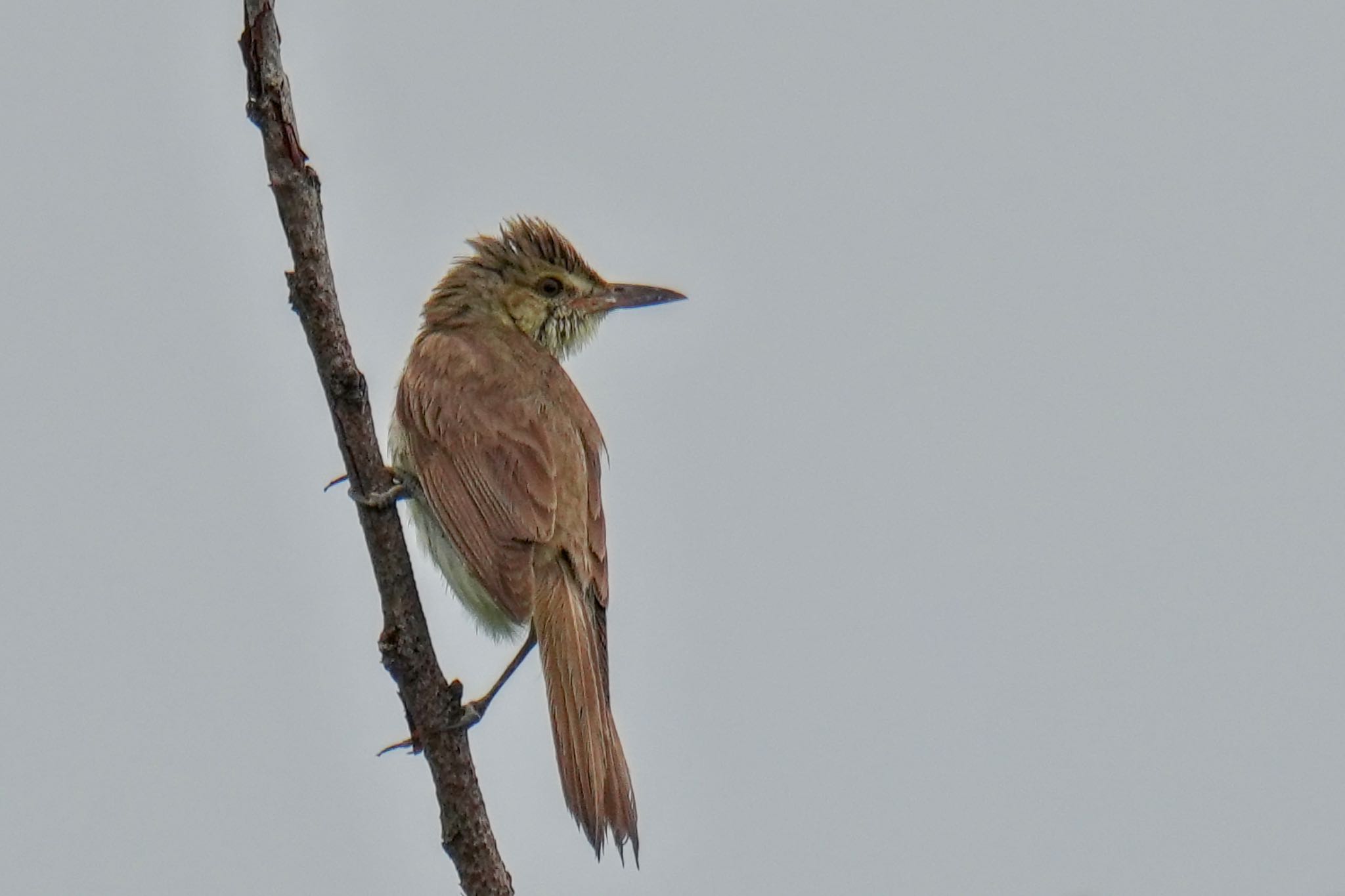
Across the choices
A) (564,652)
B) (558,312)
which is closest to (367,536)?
(564,652)

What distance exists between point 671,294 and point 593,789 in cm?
297

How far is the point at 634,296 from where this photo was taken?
6836mm

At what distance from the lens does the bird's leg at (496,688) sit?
453 cm

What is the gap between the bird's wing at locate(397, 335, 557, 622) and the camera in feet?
16.9

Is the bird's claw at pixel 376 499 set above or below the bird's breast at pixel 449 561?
above

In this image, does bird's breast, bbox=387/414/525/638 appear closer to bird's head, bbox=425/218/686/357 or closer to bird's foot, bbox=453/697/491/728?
bird's foot, bbox=453/697/491/728

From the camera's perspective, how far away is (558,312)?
6.74m

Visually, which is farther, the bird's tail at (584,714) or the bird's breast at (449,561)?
the bird's breast at (449,561)

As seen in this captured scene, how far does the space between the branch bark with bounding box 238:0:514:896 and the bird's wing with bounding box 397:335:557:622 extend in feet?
1.91

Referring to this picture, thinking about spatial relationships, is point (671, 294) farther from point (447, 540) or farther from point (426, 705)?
point (426, 705)

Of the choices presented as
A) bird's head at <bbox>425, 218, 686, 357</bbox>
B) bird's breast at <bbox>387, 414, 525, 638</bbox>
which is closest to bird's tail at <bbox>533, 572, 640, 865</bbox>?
bird's breast at <bbox>387, 414, 525, 638</bbox>

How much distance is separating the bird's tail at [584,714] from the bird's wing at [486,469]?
0.38ft

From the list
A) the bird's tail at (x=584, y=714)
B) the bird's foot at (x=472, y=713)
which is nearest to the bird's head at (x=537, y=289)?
the bird's tail at (x=584, y=714)

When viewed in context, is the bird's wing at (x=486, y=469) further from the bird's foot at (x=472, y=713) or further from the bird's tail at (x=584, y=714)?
the bird's foot at (x=472, y=713)
